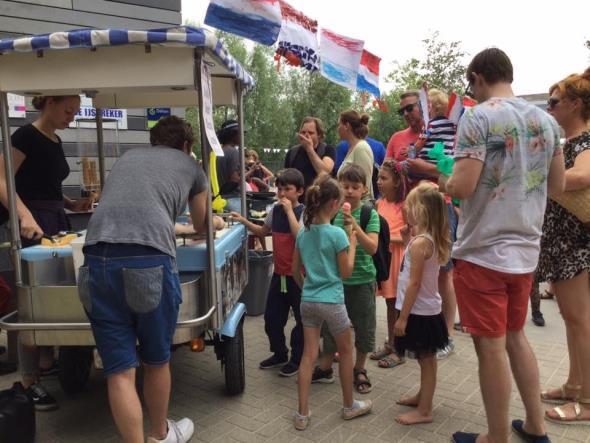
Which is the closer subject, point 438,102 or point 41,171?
point 41,171

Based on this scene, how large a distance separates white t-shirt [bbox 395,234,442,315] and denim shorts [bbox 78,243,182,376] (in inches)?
59.5

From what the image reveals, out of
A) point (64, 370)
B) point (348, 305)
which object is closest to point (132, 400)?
point (64, 370)

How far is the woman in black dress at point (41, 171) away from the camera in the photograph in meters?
3.29

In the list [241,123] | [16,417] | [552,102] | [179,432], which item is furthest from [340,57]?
[16,417]

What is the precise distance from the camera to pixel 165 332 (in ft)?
8.18

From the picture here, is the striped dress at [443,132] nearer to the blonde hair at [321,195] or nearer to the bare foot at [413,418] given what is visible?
the blonde hair at [321,195]

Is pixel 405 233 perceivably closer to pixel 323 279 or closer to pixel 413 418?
pixel 323 279

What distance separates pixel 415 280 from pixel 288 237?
1.10m

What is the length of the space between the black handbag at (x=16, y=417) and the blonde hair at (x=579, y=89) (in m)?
3.56

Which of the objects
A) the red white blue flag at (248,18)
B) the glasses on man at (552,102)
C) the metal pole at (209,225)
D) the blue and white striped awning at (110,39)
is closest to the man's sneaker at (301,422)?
the metal pole at (209,225)

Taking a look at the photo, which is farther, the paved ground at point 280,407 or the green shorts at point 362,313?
the green shorts at point 362,313

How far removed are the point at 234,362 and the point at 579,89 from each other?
273cm

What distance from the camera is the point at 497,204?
2490mm

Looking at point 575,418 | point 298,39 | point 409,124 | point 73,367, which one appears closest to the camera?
point 575,418
